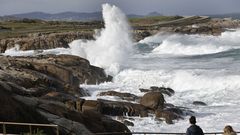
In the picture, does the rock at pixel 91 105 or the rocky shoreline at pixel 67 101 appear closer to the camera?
the rocky shoreline at pixel 67 101

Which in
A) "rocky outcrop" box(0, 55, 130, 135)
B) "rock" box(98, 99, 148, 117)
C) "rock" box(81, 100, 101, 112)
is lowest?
"rock" box(98, 99, 148, 117)

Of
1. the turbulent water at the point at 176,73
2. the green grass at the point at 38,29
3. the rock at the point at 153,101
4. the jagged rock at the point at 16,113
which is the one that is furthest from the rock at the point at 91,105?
the green grass at the point at 38,29

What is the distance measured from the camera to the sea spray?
4206 centimetres

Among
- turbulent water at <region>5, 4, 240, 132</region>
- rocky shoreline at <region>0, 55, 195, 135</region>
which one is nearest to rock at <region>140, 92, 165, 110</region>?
rocky shoreline at <region>0, 55, 195, 135</region>

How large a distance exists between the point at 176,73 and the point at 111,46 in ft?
42.0

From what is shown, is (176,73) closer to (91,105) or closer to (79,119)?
(91,105)

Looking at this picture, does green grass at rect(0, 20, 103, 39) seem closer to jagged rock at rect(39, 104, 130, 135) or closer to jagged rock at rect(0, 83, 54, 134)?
jagged rock at rect(39, 104, 130, 135)

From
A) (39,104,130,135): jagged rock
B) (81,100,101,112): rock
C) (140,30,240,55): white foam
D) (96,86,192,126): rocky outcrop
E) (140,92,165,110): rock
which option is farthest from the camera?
(140,30,240,55): white foam

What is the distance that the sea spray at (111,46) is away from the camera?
42062 millimetres

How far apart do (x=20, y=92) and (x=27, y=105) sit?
1.68m

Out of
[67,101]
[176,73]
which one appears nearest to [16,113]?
[67,101]

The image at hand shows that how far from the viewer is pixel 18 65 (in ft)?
88.6

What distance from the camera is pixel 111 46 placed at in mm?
47062

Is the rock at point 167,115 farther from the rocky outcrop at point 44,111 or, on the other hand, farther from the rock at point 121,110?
the rocky outcrop at point 44,111
